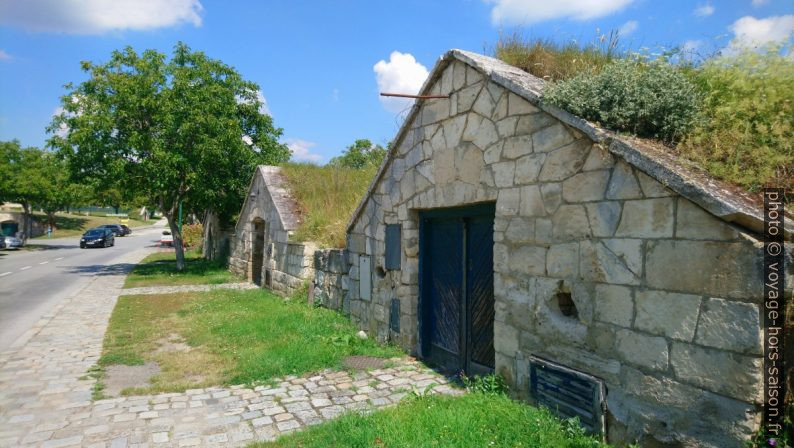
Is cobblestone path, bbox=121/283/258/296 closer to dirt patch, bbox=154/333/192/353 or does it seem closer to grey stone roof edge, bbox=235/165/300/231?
grey stone roof edge, bbox=235/165/300/231

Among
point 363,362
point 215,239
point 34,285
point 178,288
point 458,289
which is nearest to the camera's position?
point 458,289

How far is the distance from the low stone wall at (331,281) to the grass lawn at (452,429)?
425 cm

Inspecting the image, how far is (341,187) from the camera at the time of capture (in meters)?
14.6

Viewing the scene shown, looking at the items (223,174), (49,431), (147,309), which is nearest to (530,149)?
(49,431)

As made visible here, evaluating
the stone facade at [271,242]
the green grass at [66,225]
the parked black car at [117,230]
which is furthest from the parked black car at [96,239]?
the stone facade at [271,242]

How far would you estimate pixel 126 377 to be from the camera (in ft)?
20.1

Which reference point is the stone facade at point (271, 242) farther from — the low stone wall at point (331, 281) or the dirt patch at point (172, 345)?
the dirt patch at point (172, 345)

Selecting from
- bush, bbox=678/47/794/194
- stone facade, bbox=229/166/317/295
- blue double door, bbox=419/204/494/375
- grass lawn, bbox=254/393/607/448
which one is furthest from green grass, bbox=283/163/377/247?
bush, bbox=678/47/794/194

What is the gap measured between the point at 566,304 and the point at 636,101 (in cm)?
174

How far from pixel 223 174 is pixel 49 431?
15.2 metres

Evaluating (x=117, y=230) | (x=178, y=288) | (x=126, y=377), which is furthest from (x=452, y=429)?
(x=117, y=230)

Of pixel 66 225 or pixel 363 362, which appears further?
pixel 66 225

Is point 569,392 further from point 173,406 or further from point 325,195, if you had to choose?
point 325,195

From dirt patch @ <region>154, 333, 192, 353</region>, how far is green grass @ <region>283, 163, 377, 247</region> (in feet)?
10.9
